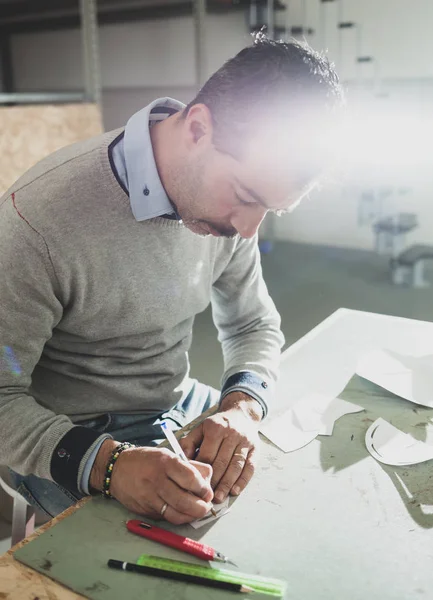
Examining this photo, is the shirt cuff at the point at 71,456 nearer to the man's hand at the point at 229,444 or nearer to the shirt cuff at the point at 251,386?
the man's hand at the point at 229,444

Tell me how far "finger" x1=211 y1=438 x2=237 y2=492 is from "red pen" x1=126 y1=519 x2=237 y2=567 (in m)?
0.12

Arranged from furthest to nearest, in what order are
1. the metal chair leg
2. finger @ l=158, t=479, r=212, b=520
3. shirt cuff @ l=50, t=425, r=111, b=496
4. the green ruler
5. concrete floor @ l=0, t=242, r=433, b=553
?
1. concrete floor @ l=0, t=242, r=433, b=553
2. the metal chair leg
3. shirt cuff @ l=50, t=425, r=111, b=496
4. finger @ l=158, t=479, r=212, b=520
5. the green ruler

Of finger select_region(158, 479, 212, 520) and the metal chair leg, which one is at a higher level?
finger select_region(158, 479, 212, 520)

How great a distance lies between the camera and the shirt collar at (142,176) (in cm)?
100

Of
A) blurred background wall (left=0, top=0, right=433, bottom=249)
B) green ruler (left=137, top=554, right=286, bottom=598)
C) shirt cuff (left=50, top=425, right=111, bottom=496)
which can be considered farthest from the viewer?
blurred background wall (left=0, top=0, right=433, bottom=249)

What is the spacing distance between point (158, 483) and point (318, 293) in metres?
3.53

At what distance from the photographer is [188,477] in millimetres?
787

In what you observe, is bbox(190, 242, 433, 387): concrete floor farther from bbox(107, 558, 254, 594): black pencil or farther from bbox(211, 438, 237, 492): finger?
bbox(107, 558, 254, 594): black pencil

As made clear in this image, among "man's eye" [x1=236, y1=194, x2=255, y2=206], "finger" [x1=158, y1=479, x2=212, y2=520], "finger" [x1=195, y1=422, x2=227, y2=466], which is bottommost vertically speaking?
"finger" [x1=195, y1=422, x2=227, y2=466]

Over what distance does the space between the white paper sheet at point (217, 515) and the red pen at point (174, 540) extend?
32 mm

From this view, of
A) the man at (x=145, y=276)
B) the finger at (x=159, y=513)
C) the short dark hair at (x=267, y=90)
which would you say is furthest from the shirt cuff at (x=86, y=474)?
the short dark hair at (x=267, y=90)

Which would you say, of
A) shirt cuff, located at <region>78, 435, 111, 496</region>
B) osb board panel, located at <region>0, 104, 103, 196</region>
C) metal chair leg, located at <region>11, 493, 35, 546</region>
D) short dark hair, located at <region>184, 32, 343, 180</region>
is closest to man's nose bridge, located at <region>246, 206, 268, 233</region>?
short dark hair, located at <region>184, 32, 343, 180</region>

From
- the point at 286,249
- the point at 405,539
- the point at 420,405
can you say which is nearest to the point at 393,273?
the point at 286,249

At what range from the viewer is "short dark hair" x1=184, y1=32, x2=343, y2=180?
2.90ft
